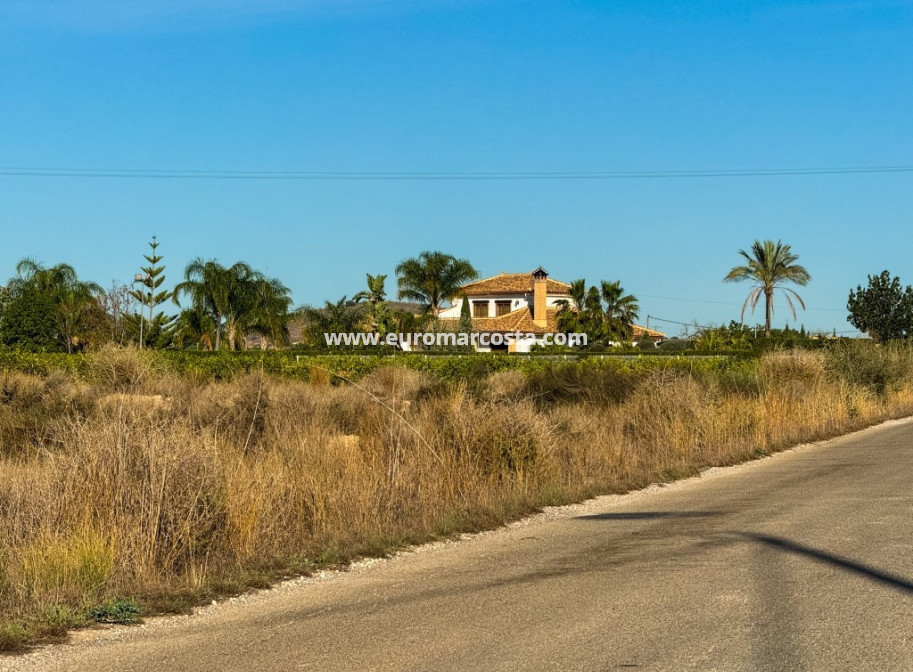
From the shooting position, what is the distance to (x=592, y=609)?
288 inches

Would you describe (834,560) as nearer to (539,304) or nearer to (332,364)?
(332,364)

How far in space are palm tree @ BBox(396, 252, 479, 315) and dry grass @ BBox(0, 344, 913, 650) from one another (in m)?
70.4

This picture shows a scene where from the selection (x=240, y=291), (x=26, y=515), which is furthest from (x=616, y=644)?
(x=240, y=291)

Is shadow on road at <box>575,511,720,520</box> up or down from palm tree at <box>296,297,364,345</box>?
down

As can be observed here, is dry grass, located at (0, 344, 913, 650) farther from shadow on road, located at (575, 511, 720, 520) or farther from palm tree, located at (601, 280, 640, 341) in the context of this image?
palm tree, located at (601, 280, 640, 341)

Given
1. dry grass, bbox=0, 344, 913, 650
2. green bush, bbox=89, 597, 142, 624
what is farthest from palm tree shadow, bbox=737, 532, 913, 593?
green bush, bbox=89, 597, 142, 624

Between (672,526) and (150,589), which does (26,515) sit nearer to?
(150,589)

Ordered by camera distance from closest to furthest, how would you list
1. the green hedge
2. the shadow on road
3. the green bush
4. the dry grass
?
the green bush, the dry grass, the shadow on road, the green hedge

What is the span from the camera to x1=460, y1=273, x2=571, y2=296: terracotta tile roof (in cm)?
10066

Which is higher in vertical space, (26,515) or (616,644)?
(26,515)

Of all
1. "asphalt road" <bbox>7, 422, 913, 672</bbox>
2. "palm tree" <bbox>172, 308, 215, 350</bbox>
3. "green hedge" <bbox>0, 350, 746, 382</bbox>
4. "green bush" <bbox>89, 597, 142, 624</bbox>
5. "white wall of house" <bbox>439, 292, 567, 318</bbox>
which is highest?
"white wall of house" <bbox>439, 292, 567, 318</bbox>

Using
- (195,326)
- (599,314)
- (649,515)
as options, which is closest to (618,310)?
(599,314)

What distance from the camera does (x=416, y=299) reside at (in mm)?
95250

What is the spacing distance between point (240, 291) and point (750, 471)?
63.1 metres
